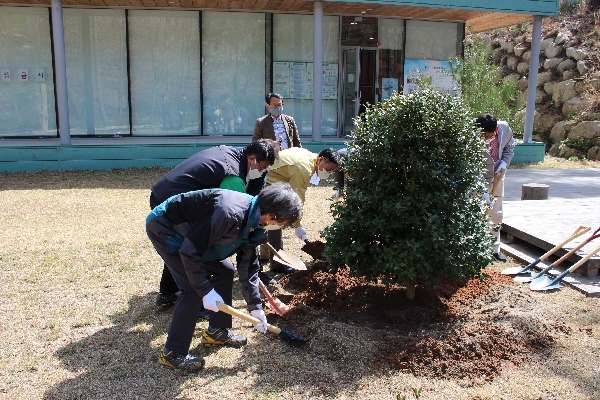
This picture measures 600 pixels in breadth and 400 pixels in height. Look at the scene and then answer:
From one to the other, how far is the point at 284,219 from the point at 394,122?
135cm

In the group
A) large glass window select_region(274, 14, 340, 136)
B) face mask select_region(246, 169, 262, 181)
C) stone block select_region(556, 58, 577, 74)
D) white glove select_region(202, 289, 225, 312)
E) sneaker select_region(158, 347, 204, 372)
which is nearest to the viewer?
white glove select_region(202, 289, 225, 312)

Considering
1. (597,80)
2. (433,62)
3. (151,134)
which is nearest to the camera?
(151,134)

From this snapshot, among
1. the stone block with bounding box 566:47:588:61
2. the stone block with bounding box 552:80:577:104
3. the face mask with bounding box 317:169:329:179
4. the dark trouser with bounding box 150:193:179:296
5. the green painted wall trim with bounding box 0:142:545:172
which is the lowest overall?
the dark trouser with bounding box 150:193:179:296

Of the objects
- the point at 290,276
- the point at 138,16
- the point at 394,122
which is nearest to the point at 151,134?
the point at 138,16

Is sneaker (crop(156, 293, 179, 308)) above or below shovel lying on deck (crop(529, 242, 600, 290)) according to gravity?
below

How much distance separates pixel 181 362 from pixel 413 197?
196 cm

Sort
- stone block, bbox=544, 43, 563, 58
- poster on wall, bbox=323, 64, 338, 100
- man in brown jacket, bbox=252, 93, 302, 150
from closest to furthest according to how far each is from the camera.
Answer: man in brown jacket, bbox=252, 93, 302, 150 < poster on wall, bbox=323, 64, 338, 100 < stone block, bbox=544, 43, 563, 58

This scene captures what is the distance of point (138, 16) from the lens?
41.2 feet

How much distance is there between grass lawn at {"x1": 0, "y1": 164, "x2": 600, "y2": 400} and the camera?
333 cm

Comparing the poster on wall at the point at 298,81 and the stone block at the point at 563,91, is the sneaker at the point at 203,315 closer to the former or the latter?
the poster on wall at the point at 298,81

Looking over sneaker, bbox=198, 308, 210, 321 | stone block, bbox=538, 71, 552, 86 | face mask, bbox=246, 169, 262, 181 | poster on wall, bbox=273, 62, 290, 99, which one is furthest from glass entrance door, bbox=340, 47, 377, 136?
sneaker, bbox=198, 308, 210, 321

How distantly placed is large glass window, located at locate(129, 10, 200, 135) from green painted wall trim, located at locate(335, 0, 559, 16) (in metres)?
4.09

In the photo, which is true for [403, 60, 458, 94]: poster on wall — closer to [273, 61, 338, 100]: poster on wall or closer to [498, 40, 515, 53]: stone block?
[273, 61, 338, 100]: poster on wall

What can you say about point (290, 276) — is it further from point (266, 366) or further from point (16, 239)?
point (16, 239)
